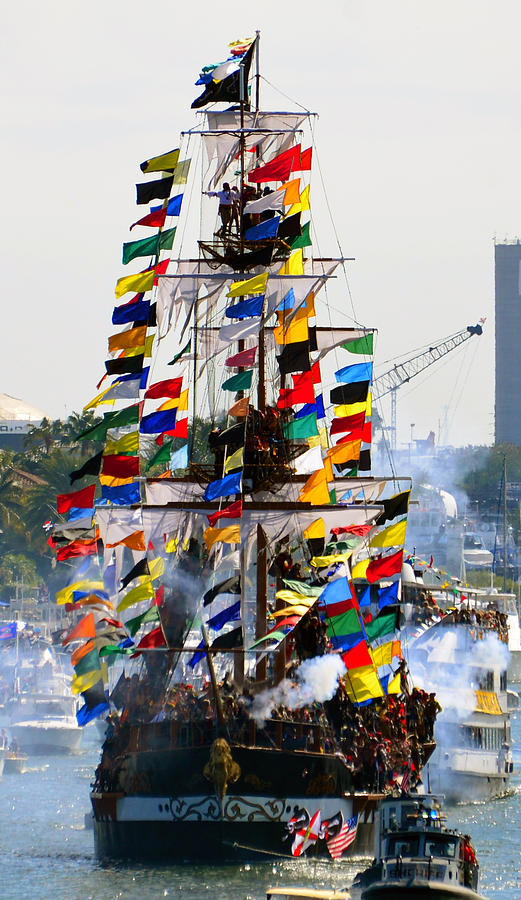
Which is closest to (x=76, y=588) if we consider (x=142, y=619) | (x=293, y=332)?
(x=142, y=619)

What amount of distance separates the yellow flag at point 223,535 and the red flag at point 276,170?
1476 centimetres

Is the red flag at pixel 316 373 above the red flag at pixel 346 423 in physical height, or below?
above

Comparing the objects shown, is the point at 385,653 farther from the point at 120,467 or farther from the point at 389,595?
the point at 120,467

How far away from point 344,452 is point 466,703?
740 inches

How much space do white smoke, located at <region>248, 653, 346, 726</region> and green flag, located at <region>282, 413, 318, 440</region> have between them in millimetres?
9215

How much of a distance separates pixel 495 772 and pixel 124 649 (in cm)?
2918

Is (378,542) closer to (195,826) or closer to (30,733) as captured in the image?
(195,826)

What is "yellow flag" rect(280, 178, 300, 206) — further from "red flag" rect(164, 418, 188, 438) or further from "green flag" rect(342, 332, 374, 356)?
"red flag" rect(164, 418, 188, 438)

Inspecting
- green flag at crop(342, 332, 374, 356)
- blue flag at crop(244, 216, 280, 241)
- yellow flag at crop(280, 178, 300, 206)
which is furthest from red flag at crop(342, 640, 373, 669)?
green flag at crop(342, 332, 374, 356)

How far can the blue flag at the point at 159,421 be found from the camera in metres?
79.8

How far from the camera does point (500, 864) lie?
77188 millimetres

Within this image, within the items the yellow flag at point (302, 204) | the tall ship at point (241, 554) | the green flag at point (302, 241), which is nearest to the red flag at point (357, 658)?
the tall ship at point (241, 554)

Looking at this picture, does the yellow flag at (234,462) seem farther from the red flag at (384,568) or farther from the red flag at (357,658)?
the red flag at (357,658)

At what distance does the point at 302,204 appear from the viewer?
85500 mm
